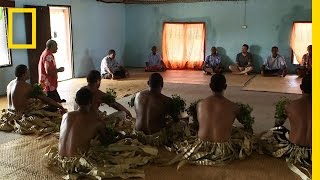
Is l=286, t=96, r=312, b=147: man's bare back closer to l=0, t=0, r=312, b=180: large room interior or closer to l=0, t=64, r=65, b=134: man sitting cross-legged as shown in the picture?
l=0, t=0, r=312, b=180: large room interior

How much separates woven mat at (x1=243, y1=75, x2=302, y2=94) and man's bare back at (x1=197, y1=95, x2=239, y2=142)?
4009mm

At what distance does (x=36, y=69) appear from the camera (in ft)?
26.2

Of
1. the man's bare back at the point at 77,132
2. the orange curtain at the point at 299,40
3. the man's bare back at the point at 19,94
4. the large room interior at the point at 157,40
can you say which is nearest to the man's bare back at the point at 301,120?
the large room interior at the point at 157,40

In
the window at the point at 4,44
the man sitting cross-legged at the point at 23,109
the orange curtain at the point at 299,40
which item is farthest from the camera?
the orange curtain at the point at 299,40

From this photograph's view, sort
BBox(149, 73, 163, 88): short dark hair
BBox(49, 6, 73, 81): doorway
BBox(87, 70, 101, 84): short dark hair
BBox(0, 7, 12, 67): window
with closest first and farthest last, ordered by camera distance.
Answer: BBox(149, 73, 163, 88): short dark hair < BBox(87, 70, 101, 84): short dark hair < BBox(0, 7, 12, 67): window < BBox(49, 6, 73, 81): doorway

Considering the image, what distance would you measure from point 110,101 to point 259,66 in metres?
6.90

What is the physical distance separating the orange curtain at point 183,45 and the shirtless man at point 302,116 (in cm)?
751

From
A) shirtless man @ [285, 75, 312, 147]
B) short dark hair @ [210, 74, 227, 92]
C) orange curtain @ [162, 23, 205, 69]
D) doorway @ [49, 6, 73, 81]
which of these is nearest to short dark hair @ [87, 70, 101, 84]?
short dark hair @ [210, 74, 227, 92]

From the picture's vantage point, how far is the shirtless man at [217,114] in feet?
11.6

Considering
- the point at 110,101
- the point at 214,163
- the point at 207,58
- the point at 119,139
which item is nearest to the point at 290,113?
the point at 214,163

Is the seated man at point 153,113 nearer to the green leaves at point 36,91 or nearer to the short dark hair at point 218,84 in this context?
the short dark hair at point 218,84

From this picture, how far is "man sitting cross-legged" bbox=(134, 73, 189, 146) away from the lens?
3918 mm

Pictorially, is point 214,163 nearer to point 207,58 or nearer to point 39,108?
point 39,108

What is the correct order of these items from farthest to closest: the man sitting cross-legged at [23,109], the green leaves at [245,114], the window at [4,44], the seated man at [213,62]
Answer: the seated man at [213,62] < the window at [4,44] < the man sitting cross-legged at [23,109] < the green leaves at [245,114]
